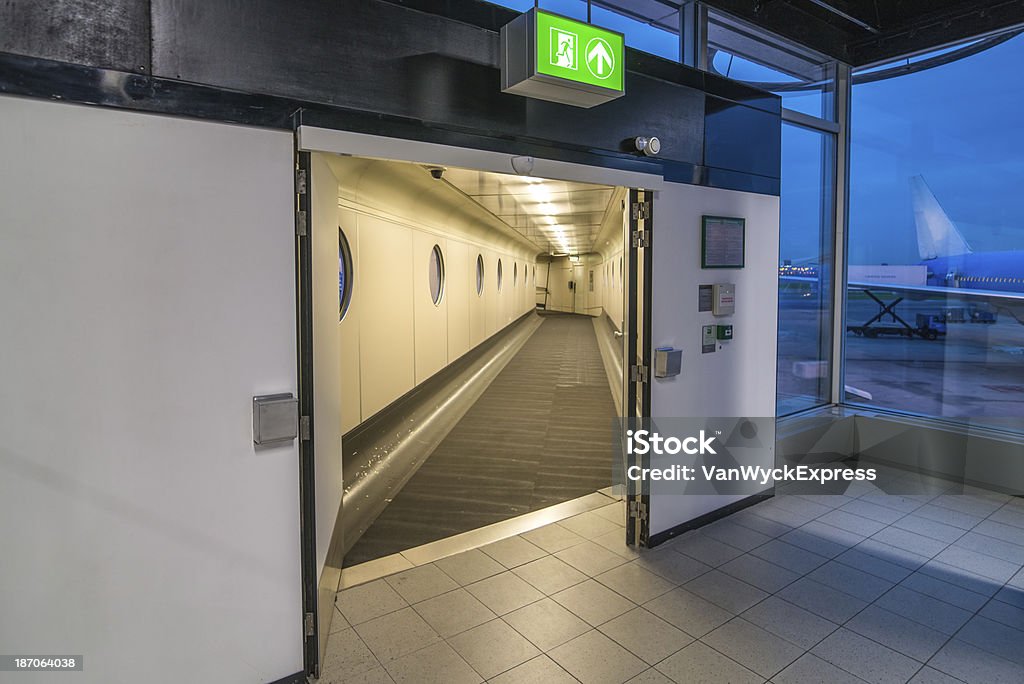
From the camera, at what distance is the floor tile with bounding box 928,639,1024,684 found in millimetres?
2961

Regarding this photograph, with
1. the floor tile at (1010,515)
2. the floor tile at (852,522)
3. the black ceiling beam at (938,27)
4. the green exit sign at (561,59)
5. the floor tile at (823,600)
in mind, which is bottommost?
the floor tile at (823,600)

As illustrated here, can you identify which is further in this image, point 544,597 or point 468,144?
point 544,597

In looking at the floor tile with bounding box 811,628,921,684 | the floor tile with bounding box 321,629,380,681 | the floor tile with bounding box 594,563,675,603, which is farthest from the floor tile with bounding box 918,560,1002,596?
the floor tile with bounding box 321,629,380,681

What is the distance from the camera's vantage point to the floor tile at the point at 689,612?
3.44 meters

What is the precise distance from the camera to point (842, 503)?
17.7 ft

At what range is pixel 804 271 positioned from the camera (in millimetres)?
6805

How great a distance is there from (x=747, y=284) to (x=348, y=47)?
3684 mm

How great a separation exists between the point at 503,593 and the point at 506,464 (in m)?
2.59

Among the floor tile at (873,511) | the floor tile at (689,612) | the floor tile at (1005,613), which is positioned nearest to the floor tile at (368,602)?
the floor tile at (689,612)

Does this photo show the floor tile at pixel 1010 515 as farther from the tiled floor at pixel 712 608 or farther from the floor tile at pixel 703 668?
the floor tile at pixel 703 668

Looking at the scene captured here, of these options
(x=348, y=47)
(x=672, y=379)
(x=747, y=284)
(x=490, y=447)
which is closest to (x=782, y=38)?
(x=747, y=284)

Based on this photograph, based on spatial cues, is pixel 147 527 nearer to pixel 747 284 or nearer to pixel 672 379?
pixel 672 379

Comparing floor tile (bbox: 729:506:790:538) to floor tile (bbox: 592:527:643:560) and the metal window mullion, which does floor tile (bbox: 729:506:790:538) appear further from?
the metal window mullion

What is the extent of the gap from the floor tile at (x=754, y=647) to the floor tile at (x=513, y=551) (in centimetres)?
137
